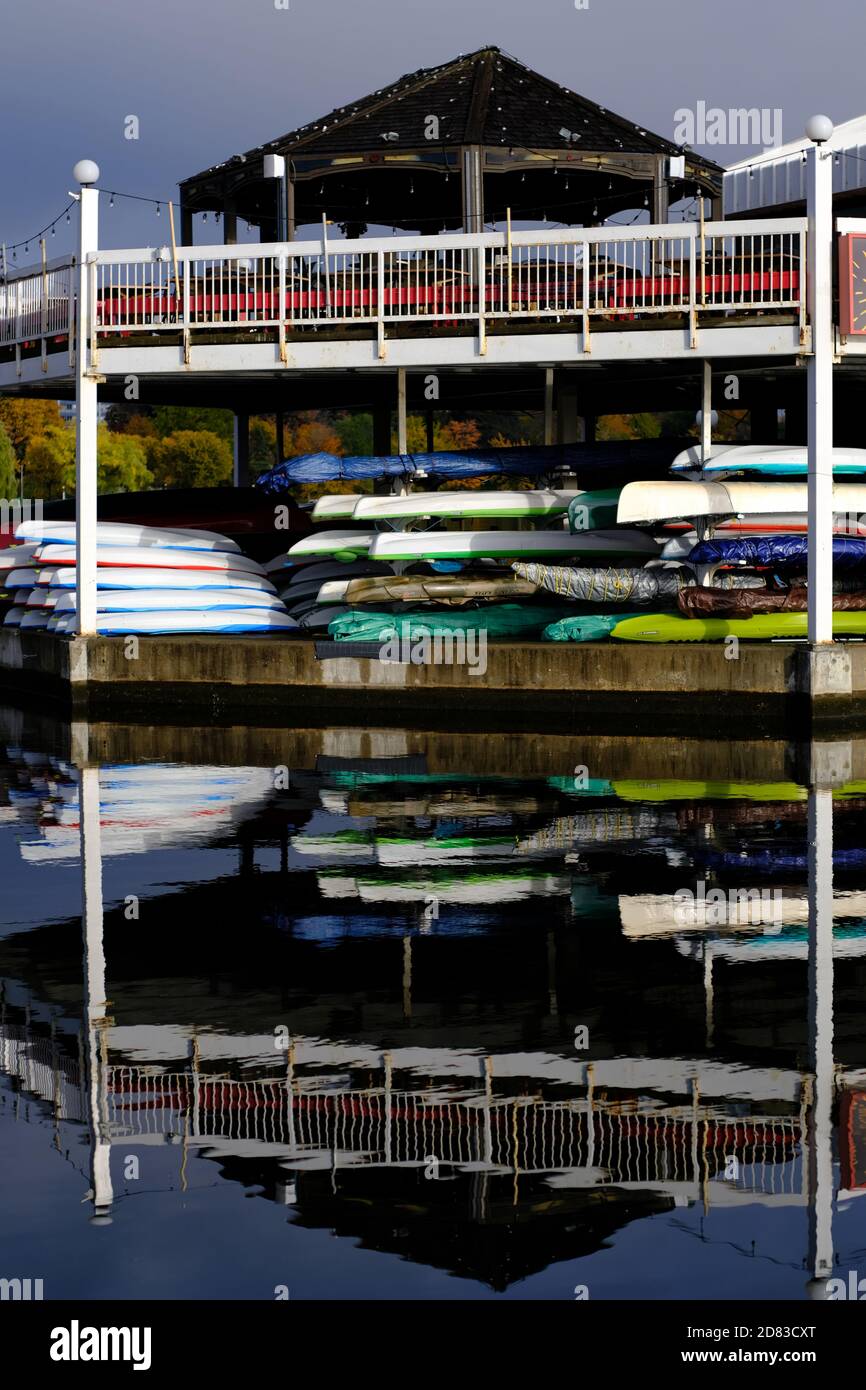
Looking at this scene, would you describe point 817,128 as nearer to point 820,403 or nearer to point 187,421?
point 820,403

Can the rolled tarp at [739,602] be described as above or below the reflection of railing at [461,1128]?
above

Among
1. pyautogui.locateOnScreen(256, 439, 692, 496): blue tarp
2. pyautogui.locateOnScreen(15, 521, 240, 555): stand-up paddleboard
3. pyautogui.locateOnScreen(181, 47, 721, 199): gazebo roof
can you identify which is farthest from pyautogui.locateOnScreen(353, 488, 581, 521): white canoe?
pyautogui.locateOnScreen(181, 47, 721, 199): gazebo roof

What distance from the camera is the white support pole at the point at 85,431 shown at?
22.7 metres

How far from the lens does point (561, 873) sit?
1189cm

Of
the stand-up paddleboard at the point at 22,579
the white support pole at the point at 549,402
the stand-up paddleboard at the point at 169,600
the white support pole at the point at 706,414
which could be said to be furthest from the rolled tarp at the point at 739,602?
the stand-up paddleboard at the point at 22,579

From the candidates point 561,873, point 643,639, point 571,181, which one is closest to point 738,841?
point 561,873

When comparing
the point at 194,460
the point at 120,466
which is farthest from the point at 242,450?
the point at 194,460

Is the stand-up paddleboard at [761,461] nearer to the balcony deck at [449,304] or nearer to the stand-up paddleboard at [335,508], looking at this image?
the balcony deck at [449,304]

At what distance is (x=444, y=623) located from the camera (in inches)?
873

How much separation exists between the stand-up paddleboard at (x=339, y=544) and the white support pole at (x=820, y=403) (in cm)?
572

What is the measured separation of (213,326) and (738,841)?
12.3m

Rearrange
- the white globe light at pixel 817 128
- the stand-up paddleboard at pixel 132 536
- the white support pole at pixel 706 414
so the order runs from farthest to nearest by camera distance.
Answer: the stand-up paddleboard at pixel 132 536 < the white support pole at pixel 706 414 < the white globe light at pixel 817 128

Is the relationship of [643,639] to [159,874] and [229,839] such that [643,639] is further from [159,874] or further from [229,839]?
[159,874]

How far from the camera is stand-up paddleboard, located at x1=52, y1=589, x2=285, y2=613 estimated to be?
2327 centimetres
